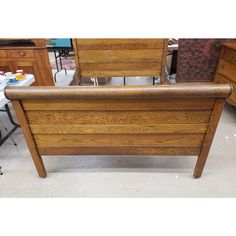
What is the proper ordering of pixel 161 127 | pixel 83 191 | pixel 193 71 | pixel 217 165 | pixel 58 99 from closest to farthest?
pixel 58 99 < pixel 161 127 < pixel 83 191 < pixel 217 165 < pixel 193 71

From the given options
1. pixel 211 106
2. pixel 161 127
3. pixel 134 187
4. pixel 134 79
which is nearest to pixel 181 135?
pixel 161 127

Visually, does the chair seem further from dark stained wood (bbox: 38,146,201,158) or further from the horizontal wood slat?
dark stained wood (bbox: 38,146,201,158)

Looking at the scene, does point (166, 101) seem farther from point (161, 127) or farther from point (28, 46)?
point (28, 46)

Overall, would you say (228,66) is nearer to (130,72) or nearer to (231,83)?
(231,83)

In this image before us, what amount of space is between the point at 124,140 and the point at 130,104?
316mm

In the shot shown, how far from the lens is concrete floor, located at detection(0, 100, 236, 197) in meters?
1.53

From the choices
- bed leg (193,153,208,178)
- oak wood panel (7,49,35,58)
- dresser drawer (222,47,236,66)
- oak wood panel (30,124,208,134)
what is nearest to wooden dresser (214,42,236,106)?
dresser drawer (222,47,236,66)

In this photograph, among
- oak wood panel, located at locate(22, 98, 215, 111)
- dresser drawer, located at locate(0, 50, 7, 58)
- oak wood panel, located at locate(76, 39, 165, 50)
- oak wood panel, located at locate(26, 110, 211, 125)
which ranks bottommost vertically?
oak wood panel, located at locate(26, 110, 211, 125)

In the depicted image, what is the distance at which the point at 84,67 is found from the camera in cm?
258

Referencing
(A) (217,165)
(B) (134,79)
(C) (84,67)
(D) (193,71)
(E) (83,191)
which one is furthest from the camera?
(B) (134,79)

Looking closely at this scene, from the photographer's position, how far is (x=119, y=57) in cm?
248

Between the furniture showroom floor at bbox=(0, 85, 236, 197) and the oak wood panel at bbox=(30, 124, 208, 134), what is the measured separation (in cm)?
50

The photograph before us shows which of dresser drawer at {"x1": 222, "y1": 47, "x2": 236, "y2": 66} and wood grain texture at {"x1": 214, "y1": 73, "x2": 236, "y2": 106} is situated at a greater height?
dresser drawer at {"x1": 222, "y1": 47, "x2": 236, "y2": 66}

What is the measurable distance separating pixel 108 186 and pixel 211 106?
38.5 inches
